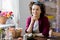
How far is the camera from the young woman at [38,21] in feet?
5.68

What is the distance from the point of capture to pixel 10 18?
2.48 m

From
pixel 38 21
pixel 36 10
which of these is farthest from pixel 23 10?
pixel 36 10

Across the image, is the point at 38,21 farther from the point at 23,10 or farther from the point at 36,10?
the point at 23,10

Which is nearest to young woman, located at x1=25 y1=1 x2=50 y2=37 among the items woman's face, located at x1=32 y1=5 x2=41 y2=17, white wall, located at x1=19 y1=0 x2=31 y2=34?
woman's face, located at x1=32 y1=5 x2=41 y2=17

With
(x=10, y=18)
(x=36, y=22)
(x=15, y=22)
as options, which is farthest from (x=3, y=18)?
(x=36, y=22)

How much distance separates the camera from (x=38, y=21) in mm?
1843

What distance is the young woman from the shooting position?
173cm

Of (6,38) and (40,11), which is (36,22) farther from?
(6,38)

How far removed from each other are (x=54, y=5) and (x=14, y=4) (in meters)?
0.72

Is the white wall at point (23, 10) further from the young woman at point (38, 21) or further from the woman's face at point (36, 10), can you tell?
the woman's face at point (36, 10)

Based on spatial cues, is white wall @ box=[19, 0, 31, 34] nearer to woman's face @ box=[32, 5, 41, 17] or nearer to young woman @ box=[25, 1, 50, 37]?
young woman @ box=[25, 1, 50, 37]

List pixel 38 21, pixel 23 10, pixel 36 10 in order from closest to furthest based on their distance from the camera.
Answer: pixel 36 10 < pixel 38 21 < pixel 23 10

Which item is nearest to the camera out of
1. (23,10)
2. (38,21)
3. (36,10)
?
(36,10)

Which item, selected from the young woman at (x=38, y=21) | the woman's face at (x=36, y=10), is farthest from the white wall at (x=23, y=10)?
the woman's face at (x=36, y=10)
